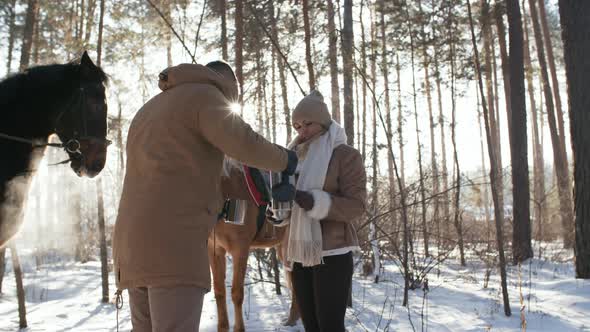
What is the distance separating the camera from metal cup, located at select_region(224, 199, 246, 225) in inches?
152

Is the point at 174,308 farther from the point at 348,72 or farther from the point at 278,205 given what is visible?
the point at 348,72

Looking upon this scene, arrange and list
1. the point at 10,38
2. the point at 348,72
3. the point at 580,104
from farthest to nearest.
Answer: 1. the point at 10,38
2. the point at 348,72
3. the point at 580,104

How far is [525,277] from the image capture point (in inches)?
341

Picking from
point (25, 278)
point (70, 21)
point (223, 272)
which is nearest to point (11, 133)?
point (223, 272)

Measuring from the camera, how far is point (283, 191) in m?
2.71

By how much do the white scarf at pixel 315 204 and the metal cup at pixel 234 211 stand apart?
76cm

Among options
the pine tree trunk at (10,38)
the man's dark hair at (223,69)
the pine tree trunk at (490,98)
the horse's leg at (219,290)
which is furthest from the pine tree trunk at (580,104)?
the pine tree trunk at (10,38)

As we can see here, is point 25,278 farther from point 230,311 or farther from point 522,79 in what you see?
point 522,79

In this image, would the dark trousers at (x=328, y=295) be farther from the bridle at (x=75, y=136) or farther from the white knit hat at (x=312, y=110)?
the bridle at (x=75, y=136)

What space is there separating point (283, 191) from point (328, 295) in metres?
0.71

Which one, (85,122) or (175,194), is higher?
(85,122)

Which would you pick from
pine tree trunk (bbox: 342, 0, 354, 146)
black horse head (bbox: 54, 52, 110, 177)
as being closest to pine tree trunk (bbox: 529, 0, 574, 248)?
pine tree trunk (bbox: 342, 0, 354, 146)

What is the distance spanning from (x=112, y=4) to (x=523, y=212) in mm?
9848

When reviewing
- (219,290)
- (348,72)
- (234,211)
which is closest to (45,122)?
(234,211)
